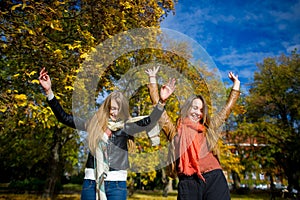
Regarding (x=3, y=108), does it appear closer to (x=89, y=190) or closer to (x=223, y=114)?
(x=89, y=190)

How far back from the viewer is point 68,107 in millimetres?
8812

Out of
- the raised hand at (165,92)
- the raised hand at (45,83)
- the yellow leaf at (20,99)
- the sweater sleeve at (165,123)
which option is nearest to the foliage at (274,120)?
the yellow leaf at (20,99)

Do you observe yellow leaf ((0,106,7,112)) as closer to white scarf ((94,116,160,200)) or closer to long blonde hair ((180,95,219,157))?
white scarf ((94,116,160,200))

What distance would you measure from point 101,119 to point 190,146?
108 cm

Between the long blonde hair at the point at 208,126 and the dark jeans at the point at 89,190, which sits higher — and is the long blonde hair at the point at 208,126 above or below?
above

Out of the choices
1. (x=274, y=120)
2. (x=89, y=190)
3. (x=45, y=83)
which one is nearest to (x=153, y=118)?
(x=89, y=190)

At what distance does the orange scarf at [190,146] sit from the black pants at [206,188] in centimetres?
8

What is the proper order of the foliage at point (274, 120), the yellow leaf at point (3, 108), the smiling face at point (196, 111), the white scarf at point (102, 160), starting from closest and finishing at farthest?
the white scarf at point (102, 160), the smiling face at point (196, 111), the yellow leaf at point (3, 108), the foliage at point (274, 120)

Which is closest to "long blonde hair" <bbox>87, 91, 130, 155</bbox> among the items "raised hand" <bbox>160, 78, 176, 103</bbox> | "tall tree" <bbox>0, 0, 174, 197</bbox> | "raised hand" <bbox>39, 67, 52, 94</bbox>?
"raised hand" <bbox>160, 78, 176, 103</bbox>

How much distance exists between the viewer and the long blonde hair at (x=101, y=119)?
312 cm

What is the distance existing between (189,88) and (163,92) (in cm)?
264

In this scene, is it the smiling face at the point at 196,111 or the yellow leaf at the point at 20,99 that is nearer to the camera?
the smiling face at the point at 196,111

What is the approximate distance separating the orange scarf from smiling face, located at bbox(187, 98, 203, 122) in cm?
6

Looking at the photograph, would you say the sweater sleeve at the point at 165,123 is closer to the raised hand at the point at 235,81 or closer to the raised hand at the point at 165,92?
the raised hand at the point at 165,92
